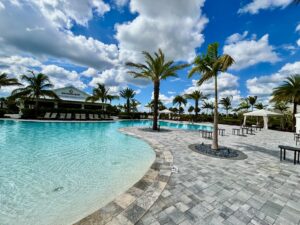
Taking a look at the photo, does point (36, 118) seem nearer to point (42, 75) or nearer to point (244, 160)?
point (42, 75)

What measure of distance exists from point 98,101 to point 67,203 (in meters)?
33.9

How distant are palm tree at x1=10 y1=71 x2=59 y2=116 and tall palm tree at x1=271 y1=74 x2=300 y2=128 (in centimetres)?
3455

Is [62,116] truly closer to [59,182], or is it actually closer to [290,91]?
[59,182]

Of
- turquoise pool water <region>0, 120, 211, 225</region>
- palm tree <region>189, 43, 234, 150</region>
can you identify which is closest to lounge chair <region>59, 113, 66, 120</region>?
turquoise pool water <region>0, 120, 211, 225</region>

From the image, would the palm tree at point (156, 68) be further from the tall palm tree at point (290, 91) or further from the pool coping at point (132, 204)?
the tall palm tree at point (290, 91)

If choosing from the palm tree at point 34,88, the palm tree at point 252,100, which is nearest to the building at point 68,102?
the palm tree at point 34,88

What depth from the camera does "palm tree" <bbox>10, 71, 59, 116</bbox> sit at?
22.6 meters

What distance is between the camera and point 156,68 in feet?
49.0

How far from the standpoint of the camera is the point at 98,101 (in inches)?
1384

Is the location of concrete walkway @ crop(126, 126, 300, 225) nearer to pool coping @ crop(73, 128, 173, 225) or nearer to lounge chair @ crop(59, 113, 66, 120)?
pool coping @ crop(73, 128, 173, 225)

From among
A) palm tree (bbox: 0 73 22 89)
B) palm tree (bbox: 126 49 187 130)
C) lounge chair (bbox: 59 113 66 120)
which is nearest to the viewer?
palm tree (bbox: 126 49 187 130)

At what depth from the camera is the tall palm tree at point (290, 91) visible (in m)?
18.4

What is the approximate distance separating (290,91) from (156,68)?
18.3 metres

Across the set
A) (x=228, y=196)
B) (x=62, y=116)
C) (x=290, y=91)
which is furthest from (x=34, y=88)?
(x=290, y=91)
